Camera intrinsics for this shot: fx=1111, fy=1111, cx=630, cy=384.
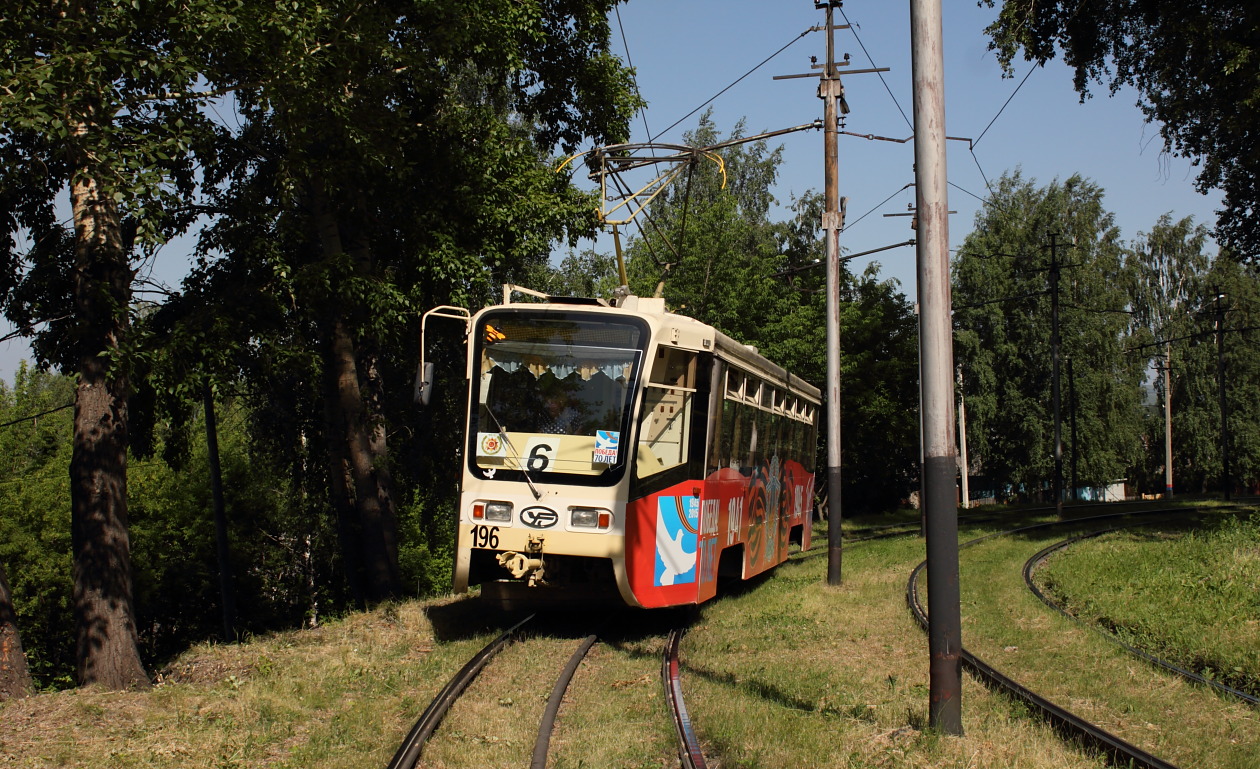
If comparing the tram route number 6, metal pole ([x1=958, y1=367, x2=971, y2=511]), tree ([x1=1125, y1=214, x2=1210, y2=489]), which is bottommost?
the tram route number 6

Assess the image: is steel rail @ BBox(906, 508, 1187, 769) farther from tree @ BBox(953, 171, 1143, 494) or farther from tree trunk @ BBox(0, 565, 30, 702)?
tree @ BBox(953, 171, 1143, 494)

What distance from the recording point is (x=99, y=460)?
1102 centimetres

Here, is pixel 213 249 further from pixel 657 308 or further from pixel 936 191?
pixel 936 191

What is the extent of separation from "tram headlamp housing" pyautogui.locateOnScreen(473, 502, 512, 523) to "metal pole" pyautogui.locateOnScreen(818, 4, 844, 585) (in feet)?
20.2

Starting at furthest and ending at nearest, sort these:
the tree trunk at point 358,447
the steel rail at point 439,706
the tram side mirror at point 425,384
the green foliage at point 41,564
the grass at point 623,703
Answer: the green foliage at point 41,564 < the tree trunk at point 358,447 < the tram side mirror at point 425,384 < the grass at point 623,703 < the steel rail at point 439,706

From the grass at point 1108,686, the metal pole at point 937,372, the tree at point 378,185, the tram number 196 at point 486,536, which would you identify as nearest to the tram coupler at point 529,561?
the tram number 196 at point 486,536

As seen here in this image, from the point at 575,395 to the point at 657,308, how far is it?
1304mm

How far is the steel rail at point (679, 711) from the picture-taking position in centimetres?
661

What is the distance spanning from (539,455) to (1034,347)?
168 ft

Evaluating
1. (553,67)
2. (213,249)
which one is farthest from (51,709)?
(553,67)

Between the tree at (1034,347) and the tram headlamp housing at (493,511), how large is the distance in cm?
4875

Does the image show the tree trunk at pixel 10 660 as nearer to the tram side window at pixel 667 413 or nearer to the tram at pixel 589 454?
the tram at pixel 589 454

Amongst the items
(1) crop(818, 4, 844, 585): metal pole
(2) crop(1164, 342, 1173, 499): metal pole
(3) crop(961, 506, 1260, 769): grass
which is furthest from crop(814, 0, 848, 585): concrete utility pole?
(2) crop(1164, 342, 1173, 499): metal pole

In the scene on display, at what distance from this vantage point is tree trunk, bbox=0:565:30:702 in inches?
366
